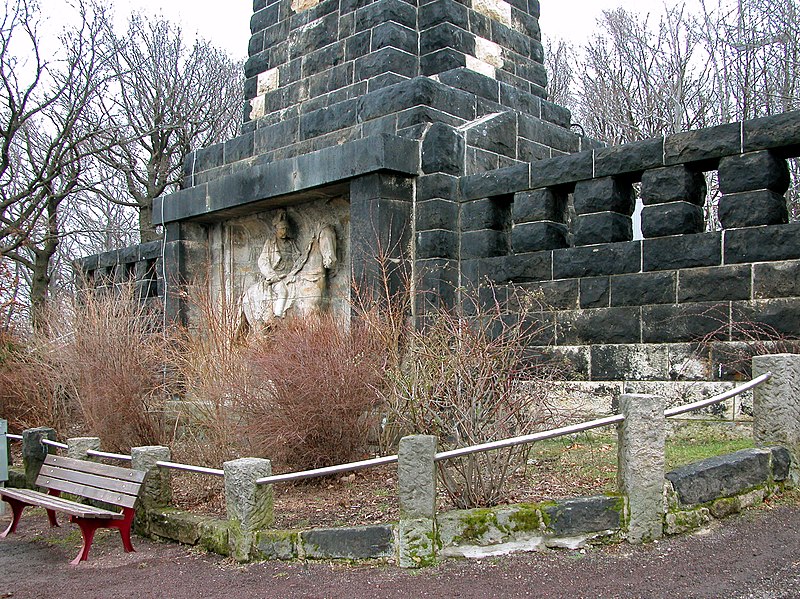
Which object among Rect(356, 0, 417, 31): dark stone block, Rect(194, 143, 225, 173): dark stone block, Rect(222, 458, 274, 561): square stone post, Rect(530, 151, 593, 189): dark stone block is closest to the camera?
Rect(222, 458, 274, 561): square stone post

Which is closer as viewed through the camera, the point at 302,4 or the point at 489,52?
the point at 489,52

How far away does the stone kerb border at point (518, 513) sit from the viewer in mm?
5555

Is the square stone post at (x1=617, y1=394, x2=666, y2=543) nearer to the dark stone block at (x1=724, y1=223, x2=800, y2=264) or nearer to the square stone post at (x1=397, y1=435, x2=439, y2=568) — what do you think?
the square stone post at (x1=397, y1=435, x2=439, y2=568)

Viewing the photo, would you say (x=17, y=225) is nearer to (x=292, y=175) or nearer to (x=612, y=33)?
(x=292, y=175)

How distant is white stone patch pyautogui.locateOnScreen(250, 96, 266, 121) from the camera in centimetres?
1264

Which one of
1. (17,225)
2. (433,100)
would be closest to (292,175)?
(433,100)

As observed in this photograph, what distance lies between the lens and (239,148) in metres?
12.3

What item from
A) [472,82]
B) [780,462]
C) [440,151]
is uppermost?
[472,82]

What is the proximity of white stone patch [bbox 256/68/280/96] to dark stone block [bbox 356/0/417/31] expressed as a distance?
1611 millimetres

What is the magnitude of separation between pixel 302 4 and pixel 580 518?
907 cm

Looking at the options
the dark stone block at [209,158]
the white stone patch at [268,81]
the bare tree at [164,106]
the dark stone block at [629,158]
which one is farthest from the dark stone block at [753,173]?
the bare tree at [164,106]

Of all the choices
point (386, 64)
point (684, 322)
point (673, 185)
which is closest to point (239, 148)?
point (386, 64)

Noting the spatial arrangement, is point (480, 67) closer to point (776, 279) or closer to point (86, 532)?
point (776, 279)

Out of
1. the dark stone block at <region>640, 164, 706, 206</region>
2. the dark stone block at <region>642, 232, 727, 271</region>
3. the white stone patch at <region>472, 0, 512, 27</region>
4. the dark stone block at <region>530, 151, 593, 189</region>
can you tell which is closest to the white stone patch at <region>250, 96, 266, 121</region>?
the white stone patch at <region>472, 0, 512, 27</region>
